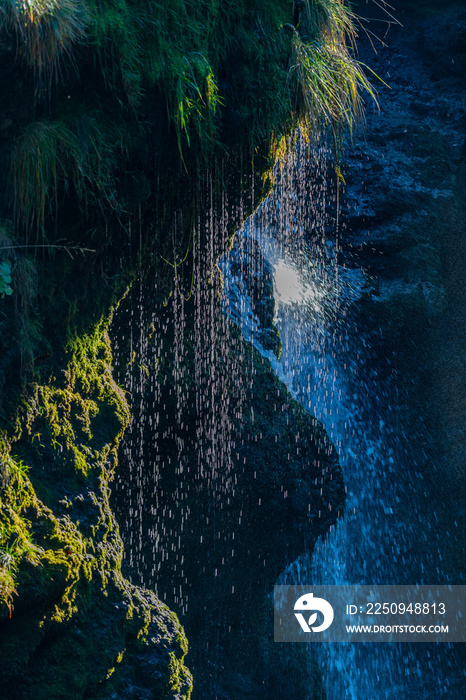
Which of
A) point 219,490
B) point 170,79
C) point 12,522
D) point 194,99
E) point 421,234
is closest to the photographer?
point 12,522

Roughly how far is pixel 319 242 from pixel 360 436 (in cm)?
330

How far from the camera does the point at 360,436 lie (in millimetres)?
8648

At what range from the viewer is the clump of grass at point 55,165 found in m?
2.92

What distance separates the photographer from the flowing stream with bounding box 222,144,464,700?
311 inches

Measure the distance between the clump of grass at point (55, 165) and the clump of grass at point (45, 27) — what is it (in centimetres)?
26

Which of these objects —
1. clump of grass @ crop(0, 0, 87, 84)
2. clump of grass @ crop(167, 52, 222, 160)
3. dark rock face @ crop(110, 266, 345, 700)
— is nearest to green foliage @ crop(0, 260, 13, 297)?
clump of grass @ crop(0, 0, 87, 84)

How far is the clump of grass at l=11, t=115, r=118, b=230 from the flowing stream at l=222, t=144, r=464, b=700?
4.00 m

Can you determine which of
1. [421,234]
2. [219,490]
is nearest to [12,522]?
[219,490]

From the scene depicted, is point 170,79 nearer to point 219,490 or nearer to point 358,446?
point 219,490

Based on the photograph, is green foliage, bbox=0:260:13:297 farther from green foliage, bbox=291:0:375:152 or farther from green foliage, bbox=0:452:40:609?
green foliage, bbox=291:0:375:152

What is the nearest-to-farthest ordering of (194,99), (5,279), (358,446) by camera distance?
(5,279) < (194,99) < (358,446)

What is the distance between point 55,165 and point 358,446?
21.3ft

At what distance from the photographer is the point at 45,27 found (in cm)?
279

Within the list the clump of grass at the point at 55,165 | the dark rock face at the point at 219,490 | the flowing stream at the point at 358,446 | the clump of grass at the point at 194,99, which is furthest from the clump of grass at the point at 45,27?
the flowing stream at the point at 358,446
